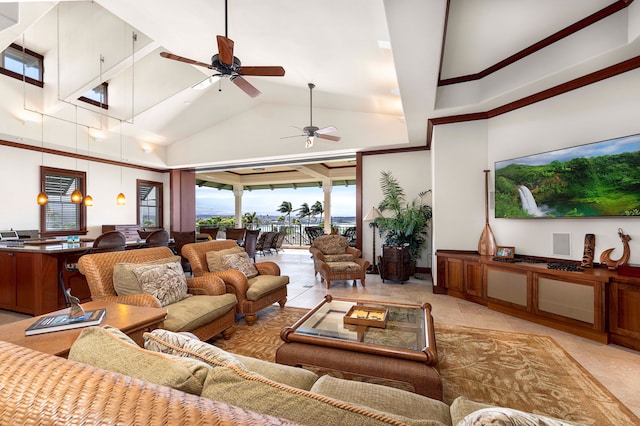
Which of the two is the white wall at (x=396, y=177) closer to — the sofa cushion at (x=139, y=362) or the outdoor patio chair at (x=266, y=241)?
the outdoor patio chair at (x=266, y=241)

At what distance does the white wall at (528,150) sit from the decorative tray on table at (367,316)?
266cm

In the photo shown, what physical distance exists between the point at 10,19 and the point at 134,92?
3.45 m

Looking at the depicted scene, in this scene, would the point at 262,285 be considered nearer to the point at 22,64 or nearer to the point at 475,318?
the point at 475,318

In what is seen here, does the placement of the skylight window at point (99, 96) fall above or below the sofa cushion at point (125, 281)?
above

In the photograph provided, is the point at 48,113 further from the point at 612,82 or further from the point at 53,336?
the point at 612,82

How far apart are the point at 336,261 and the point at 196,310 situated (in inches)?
132

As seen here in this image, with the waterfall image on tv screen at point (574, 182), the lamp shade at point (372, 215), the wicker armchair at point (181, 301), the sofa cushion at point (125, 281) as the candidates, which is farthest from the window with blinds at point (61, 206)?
the waterfall image on tv screen at point (574, 182)

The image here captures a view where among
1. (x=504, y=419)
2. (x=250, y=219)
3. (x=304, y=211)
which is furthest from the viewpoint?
(x=250, y=219)

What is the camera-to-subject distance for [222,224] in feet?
43.8

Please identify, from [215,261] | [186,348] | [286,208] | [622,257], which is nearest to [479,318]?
[622,257]

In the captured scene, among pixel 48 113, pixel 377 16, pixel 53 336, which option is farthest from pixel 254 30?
pixel 48 113

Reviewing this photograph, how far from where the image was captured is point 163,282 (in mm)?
2723

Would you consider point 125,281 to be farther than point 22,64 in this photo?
No

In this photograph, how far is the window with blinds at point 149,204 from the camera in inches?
330
